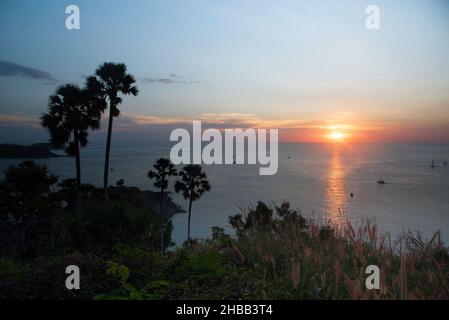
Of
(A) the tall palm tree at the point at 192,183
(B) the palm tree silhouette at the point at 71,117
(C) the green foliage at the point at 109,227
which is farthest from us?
(A) the tall palm tree at the point at 192,183

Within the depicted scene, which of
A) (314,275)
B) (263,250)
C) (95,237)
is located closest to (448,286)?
(314,275)

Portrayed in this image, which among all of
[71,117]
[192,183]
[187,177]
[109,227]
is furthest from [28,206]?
[192,183]

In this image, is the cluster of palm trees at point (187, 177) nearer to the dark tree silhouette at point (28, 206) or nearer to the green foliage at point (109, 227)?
the dark tree silhouette at point (28, 206)

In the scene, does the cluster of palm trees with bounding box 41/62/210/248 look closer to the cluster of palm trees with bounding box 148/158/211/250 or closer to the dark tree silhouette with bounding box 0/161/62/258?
the dark tree silhouette with bounding box 0/161/62/258

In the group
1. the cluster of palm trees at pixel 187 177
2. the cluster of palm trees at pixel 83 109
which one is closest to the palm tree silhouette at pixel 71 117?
the cluster of palm trees at pixel 83 109

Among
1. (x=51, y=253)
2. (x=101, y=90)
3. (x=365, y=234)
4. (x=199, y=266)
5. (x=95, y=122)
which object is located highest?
(x=101, y=90)

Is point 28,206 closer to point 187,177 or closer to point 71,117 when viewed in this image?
A: point 71,117
